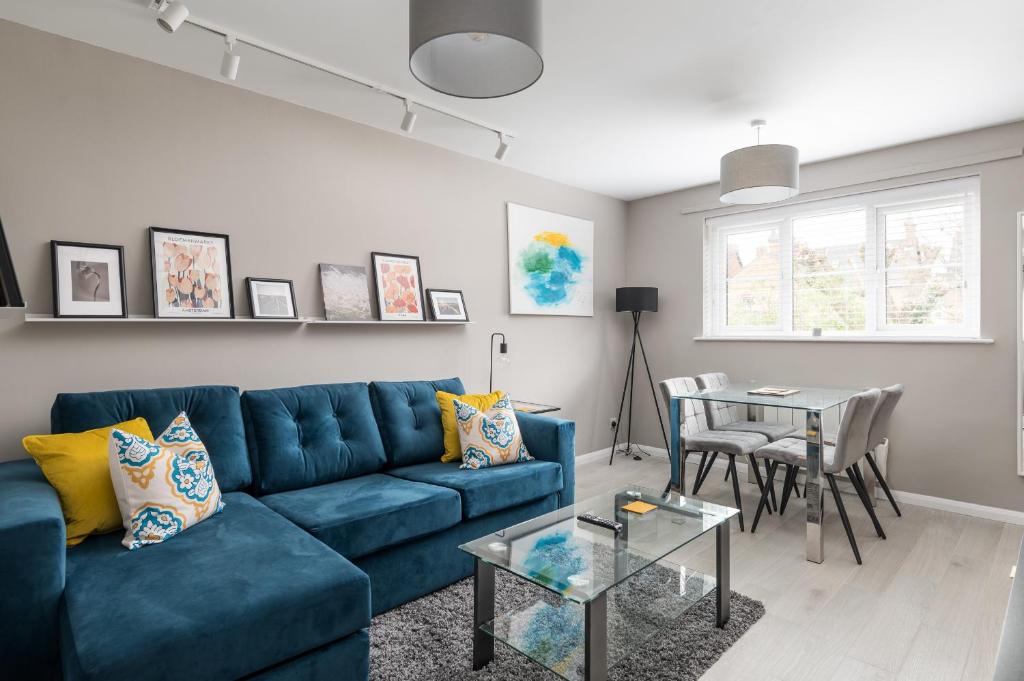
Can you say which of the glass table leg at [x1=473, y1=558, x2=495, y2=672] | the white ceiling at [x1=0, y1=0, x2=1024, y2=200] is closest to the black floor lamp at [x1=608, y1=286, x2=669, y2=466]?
the white ceiling at [x1=0, y1=0, x2=1024, y2=200]

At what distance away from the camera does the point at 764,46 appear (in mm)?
2615

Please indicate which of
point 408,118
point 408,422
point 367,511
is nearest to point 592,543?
point 367,511

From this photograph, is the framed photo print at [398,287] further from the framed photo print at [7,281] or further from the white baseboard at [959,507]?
the white baseboard at [959,507]

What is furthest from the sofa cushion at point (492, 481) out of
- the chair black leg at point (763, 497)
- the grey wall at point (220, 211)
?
the chair black leg at point (763, 497)

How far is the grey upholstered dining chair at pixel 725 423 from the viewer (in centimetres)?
388

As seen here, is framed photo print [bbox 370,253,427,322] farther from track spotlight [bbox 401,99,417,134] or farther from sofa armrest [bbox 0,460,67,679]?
sofa armrest [bbox 0,460,67,679]

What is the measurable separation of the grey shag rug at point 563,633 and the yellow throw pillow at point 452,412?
2.69 feet

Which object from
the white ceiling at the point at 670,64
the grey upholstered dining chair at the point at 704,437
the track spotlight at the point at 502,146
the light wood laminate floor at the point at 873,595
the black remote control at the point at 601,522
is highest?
the white ceiling at the point at 670,64

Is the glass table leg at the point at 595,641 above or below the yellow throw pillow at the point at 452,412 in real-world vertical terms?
below

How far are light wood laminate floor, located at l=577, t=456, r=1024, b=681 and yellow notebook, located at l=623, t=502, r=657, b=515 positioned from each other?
59 centimetres

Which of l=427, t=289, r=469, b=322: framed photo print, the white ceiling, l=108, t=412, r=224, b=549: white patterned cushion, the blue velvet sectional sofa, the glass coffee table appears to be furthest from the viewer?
l=427, t=289, r=469, b=322: framed photo print

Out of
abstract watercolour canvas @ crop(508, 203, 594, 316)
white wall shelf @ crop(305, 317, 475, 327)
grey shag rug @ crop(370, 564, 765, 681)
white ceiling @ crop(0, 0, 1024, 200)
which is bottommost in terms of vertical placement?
grey shag rug @ crop(370, 564, 765, 681)

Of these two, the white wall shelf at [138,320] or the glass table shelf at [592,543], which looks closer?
the glass table shelf at [592,543]

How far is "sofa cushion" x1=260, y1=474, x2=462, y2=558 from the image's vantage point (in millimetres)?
2227
